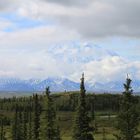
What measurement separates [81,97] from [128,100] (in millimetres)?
6383

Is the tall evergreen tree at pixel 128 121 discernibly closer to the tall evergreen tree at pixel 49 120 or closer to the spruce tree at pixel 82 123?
the spruce tree at pixel 82 123

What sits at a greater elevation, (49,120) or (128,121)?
(128,121)

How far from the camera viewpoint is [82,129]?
49625 millimetres

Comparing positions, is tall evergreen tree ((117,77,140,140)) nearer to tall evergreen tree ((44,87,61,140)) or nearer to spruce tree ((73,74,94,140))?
spruce tree ((73,74,94,140))

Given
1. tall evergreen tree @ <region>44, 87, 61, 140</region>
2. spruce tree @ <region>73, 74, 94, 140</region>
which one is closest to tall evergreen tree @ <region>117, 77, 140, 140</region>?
spruce tree @ <region>73, 74, 94, 140</region>

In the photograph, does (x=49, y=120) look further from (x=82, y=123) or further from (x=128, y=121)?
(x=128, y=121)

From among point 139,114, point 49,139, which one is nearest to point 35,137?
point 49,139

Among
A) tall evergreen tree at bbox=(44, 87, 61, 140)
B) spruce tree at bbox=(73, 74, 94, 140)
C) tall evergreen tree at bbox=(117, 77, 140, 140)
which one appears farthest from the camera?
tall evergreen tree at bbox=(44, 87, 61, 140)

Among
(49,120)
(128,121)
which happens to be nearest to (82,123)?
(128,121)

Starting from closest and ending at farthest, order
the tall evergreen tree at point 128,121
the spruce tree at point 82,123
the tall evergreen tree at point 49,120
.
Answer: the tall evergreen tree at point 128,121 → the spruce tree at point 82,123 → the tall evergreen tree at point 49,120

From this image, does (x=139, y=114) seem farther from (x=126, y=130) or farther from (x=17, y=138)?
(x=17, y=138)

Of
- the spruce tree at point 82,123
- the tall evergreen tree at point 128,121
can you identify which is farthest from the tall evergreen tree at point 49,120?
the tall evergreen tree at point 128,121

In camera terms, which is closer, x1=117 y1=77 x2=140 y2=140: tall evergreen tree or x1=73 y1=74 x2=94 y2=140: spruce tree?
x1=117 y1=77 x2=140 y2=140: tall evergreen tree

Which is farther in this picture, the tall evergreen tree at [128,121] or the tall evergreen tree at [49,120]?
the tall evergreen tree at [49,120]
